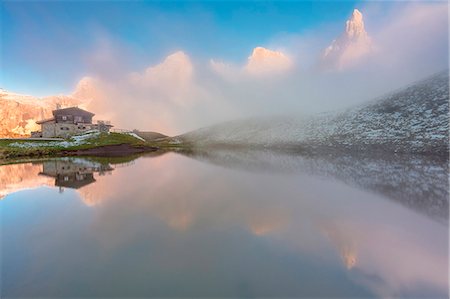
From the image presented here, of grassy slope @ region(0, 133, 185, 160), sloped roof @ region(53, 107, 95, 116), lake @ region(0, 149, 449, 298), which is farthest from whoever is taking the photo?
sloped roof @ region(53, 107, 95, 116)

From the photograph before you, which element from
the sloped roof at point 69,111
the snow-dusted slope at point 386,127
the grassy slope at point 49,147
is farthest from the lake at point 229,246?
the sloped roof at point 69,111

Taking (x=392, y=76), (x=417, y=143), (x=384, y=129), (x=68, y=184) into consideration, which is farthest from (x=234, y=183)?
(x=392, y=76)

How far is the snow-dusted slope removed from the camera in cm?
5428

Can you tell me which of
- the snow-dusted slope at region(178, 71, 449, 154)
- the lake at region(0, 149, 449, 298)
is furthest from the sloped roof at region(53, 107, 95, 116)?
the lake at region(0, 149, 449, 298)

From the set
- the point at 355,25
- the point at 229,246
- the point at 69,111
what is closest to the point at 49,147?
the point at 69,111

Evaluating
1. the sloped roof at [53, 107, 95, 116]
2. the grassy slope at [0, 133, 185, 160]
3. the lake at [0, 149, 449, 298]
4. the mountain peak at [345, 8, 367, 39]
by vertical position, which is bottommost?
the lake at [0, 149, 449, 298]

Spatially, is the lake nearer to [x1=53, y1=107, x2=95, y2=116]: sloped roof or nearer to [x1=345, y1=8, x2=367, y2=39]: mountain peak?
[x1=53, y1=107, x2=95, y2=116]: sloped roof

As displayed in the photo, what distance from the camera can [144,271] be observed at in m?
7.04

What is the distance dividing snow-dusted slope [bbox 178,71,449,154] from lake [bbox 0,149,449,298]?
165 ft

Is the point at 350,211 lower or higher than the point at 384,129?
lower

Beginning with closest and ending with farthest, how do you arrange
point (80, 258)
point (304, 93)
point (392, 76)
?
point (80, 258) → point (392, 76) → point (304, 93)

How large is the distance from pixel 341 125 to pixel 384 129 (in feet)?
57.7

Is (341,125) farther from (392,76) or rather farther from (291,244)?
(291,244)

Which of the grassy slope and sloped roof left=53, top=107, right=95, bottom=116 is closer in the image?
the grassy slope
